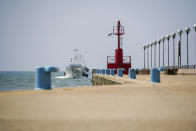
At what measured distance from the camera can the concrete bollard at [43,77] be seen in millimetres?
8960

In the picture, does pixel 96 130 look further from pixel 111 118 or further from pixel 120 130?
pixel 111 118

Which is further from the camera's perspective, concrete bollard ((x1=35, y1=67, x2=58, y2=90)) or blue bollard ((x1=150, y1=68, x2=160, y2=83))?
blue bollard ((x1=150, y1=68, x2=160, y2=83))

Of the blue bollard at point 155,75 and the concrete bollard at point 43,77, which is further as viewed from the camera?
the blue bollard at point 155,75

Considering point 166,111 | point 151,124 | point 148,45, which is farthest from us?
point 148,45

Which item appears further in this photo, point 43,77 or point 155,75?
point 155,75

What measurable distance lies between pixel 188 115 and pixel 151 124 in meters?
0.93

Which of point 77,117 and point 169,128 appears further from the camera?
point 77,117

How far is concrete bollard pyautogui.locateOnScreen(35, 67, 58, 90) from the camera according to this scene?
29.4 ft

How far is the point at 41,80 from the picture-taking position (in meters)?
9.36

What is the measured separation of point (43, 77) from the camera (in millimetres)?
9180

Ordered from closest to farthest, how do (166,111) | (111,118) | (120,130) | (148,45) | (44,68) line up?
(120,130) → (111,118) → (166,111) → (44,68) → (148,45)

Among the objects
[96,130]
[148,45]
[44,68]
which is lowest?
[96,130]

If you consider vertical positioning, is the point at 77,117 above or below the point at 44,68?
below

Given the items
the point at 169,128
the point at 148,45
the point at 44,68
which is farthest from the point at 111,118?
the point at 148,45
